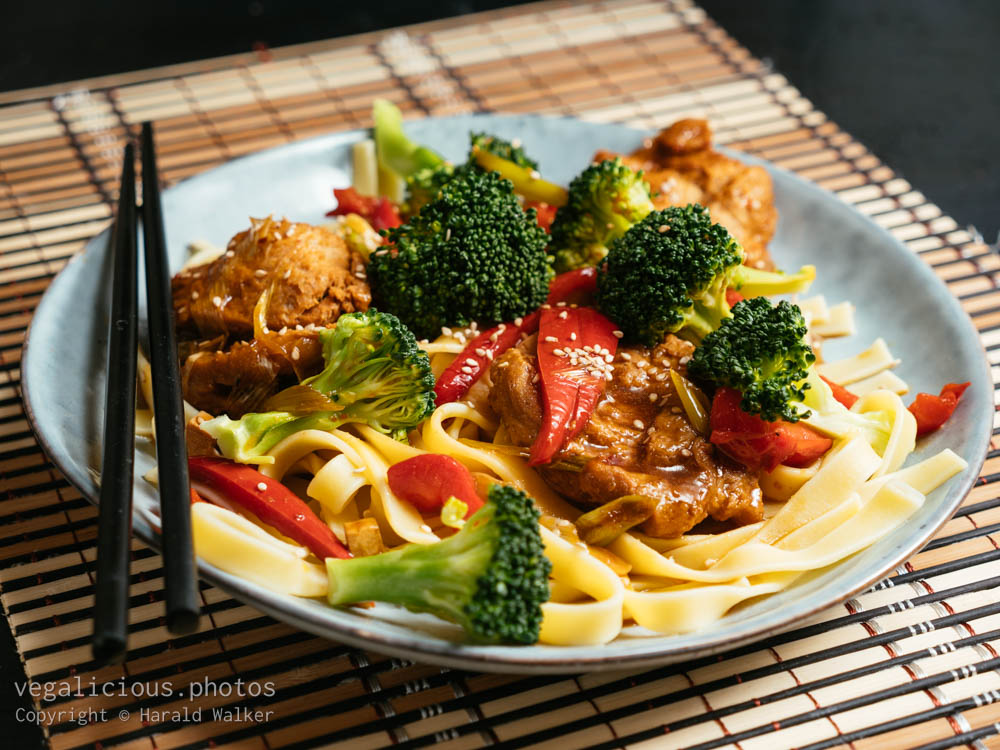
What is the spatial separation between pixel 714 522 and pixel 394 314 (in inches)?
63.5

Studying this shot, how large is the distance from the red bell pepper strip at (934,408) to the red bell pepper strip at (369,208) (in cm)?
263

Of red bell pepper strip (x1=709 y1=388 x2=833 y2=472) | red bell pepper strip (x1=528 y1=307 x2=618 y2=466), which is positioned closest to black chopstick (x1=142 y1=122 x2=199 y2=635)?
red bell pepper strip (x1=528 y1=307 x2=618 y2=466)

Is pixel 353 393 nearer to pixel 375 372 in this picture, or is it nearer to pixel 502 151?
pixel 375 372

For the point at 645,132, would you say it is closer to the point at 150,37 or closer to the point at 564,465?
the point at 564,465

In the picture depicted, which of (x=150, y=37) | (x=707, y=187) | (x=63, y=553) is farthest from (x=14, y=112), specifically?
(x=707, y=187)

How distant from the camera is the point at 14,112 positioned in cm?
643

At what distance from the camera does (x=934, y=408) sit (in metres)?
3.98

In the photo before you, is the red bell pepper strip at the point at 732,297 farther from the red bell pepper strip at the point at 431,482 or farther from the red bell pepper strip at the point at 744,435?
the red bell pepper strip at the point at 431,482

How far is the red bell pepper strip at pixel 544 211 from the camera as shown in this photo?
488 centimetres

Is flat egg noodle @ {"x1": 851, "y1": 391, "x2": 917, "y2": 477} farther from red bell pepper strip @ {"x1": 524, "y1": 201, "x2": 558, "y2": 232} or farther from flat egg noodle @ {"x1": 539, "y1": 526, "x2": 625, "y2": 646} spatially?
red bell pepper strip @ {"x1": 524, "y1": 201, "x2": 558, "y2": 232}

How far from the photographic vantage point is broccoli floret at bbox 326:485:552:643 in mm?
2910

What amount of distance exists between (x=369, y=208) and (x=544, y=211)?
36.3 inches

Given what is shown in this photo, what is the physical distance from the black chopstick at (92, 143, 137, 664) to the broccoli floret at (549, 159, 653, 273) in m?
1.96

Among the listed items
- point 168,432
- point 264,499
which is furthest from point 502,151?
point 168,432
